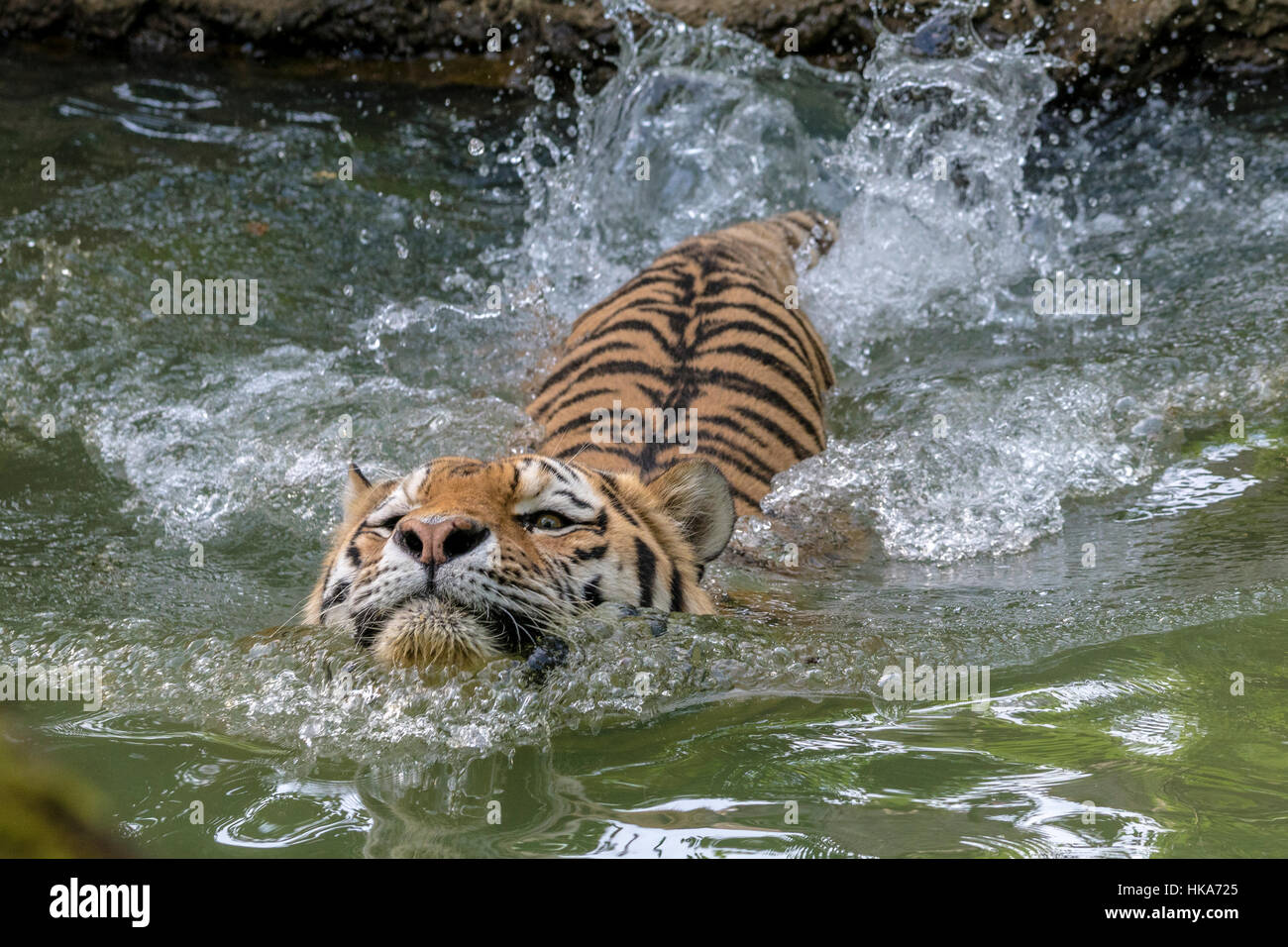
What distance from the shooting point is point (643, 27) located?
6.16 meters

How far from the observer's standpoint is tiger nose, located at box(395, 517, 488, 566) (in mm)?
1858

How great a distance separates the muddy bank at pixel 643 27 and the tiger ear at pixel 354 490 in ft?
13.5

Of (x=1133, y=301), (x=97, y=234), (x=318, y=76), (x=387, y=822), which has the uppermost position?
(x=318, y=76)

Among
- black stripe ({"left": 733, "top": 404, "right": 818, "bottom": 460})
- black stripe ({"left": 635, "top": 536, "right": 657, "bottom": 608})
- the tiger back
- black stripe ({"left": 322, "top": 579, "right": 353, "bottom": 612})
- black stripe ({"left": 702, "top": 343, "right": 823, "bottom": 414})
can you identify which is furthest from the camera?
black stripe ({"left": 702, "top": 343, "right": 823, "bottom": 414})

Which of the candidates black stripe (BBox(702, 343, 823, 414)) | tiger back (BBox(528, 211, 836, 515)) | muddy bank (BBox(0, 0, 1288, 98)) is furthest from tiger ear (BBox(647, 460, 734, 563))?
muddy bank (BBox(0, 0, 1288, 98))

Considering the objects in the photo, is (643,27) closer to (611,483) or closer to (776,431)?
(776,431)

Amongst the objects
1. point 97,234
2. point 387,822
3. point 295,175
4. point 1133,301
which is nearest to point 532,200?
point 295,175

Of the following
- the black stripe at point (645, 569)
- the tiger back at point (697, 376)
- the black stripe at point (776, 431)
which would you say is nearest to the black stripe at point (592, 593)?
the black stripe at point (645, 569)

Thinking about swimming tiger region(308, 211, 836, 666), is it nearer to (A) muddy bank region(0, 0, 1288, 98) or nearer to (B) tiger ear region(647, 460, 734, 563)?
(B) tiger ear region(647, 460, 734, 563)

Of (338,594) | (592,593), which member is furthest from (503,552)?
(338,594)

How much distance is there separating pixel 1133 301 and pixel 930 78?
146 cm

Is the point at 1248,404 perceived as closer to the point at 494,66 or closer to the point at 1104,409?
the point at 1104,409

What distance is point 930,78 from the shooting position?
530 centimetres

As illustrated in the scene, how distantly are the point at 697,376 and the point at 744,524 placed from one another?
1.77 ft
